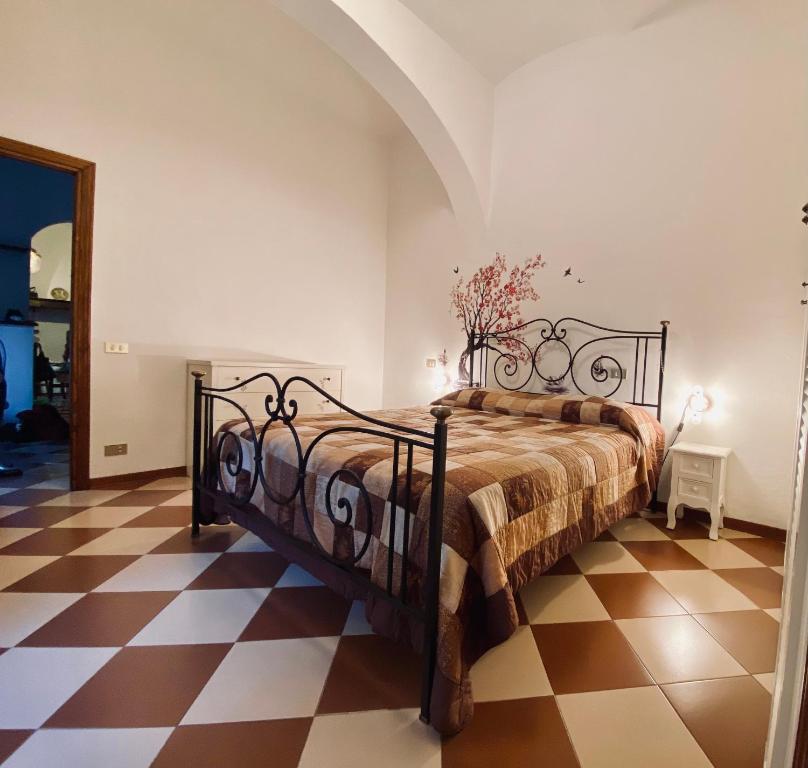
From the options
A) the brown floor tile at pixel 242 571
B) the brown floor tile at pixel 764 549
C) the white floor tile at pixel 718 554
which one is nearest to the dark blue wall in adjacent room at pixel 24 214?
the brown floor tile at pixel 242 571

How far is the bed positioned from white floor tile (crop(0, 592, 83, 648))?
2.12 feet

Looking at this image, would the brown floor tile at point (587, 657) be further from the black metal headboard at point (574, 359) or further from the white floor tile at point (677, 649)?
the black metal headboard at point (574, 359)

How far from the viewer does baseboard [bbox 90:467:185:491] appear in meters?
2.94

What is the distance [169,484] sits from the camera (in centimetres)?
311

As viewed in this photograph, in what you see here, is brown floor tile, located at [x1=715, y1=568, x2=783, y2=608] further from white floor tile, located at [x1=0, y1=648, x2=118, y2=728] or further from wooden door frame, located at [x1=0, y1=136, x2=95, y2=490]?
wooden door frame, located at [x1=0, y1=136, x2=95, y2=490]

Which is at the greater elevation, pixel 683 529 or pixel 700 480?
pixel 700 480

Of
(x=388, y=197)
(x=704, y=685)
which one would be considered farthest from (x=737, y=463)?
(x=388, y=197)

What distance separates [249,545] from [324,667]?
3.25ft

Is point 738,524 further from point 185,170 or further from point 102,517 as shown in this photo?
point 185,170

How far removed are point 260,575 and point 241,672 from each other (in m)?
0.60

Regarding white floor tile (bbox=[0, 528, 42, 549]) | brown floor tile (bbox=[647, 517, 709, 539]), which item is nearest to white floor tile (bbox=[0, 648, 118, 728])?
white floor tile (bbox=[0, 528, 42, 549])

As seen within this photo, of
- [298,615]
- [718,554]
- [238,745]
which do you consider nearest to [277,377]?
[298,615]

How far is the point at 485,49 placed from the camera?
330cm

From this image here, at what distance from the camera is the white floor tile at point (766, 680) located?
1.30 meters
